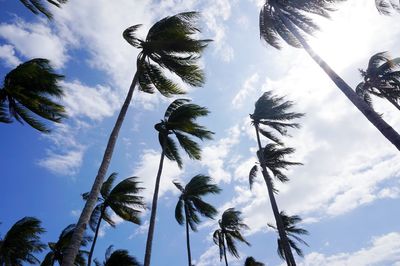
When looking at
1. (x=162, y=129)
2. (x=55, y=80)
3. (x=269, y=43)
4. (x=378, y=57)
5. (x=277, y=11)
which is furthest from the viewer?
(x=378, y=57)

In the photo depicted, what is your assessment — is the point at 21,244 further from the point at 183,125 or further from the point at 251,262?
the point at 251,262

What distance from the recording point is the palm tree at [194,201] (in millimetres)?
23078

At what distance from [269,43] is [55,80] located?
1149 centimetres

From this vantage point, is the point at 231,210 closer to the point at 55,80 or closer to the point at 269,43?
the point at 269,43

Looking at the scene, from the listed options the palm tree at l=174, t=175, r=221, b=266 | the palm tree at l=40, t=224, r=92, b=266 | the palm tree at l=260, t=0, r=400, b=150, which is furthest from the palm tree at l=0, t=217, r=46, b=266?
the palm tree at l=260, t=0, r=400, b=150

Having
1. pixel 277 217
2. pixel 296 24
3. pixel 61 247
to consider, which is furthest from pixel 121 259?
pixel 296 24

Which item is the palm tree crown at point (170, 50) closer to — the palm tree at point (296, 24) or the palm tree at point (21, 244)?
the palm tree at point (296, 24)

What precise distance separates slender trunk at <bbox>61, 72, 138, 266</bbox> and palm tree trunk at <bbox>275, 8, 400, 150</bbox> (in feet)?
23.7

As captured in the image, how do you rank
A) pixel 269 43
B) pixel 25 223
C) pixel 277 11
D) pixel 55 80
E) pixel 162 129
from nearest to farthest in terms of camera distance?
pixel 55 80 < pixel 277 11 < pixel 269 43 < pixel 162 129 < pixel 25 223

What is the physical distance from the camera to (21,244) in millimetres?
23656

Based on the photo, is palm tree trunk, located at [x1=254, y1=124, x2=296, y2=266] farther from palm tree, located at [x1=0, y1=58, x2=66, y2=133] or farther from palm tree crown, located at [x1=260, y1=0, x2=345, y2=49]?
palm tree, located at [x1=0, y1=58, x2=66, y2=133]

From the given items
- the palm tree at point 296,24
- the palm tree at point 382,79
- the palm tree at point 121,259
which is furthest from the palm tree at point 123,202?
the palm tree at point 382,79

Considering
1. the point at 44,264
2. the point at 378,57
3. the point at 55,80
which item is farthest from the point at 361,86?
the point at 44,264

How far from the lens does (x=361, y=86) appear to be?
2777 centimetres
